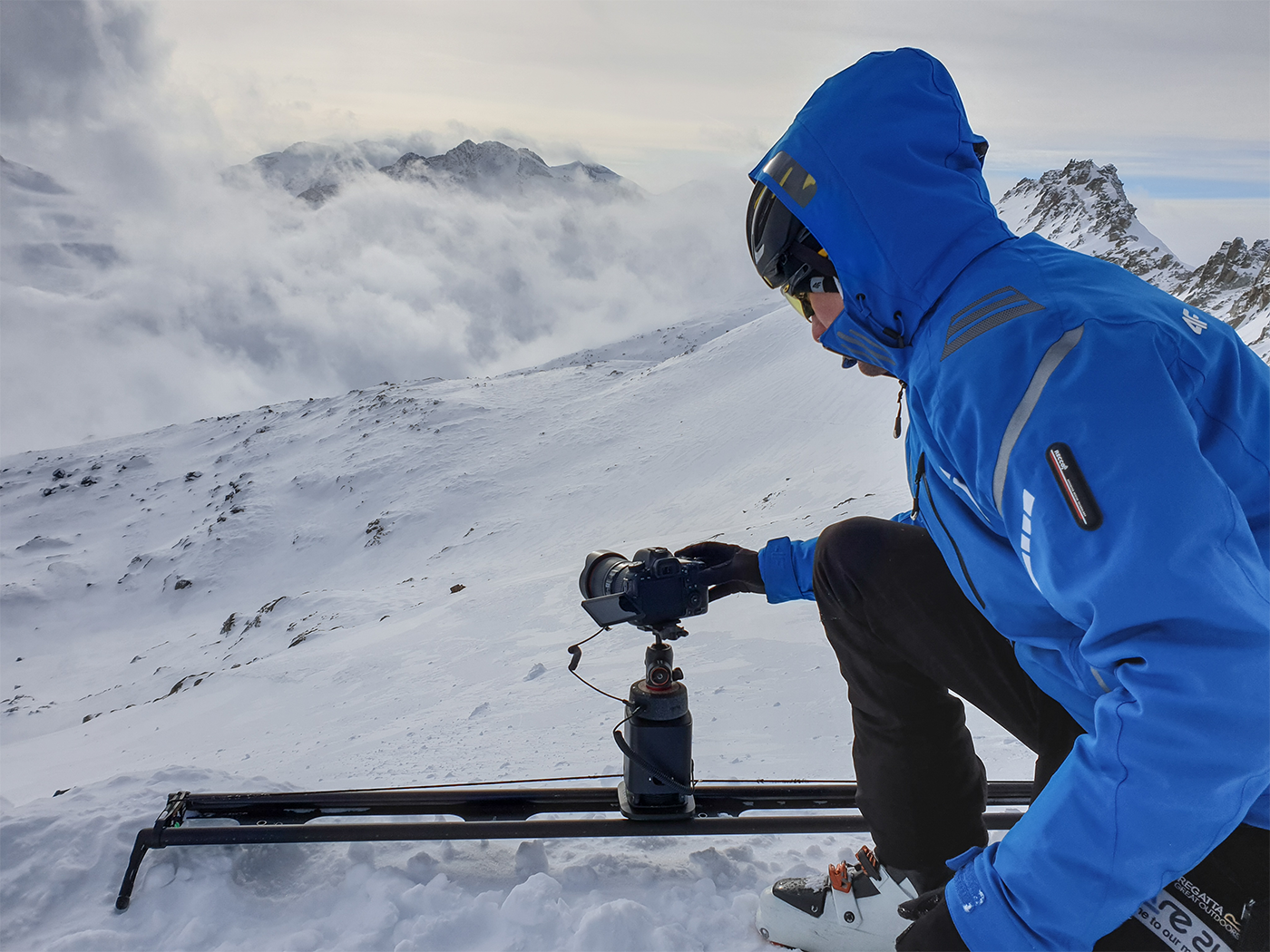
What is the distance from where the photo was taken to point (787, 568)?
223 cm

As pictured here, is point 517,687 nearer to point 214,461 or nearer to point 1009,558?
point 1009,558

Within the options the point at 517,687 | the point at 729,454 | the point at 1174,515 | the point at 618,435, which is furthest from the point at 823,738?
the point at 618,435

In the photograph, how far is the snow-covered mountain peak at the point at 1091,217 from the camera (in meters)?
37.0

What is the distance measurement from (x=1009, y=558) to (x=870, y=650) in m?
0.60

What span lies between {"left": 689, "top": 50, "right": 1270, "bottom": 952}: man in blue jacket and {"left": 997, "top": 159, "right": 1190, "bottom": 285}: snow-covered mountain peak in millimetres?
38080

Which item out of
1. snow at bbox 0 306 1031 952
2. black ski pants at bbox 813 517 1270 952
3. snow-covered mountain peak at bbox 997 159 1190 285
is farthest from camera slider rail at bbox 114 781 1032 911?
snow-covered mountain peak at bbox 997 159 1190 285

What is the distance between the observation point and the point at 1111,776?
1.07m

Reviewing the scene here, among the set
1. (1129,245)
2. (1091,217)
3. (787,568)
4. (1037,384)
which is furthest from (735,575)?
(1091,217)

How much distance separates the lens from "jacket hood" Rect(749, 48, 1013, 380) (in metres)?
1.44

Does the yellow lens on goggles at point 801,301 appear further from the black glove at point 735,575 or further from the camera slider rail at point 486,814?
the camera slider rail at point 486,814

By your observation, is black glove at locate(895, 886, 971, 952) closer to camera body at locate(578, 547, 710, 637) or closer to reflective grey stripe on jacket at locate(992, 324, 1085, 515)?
reflective grey stripe on jacket at locate(992, 324, 1085, 515)

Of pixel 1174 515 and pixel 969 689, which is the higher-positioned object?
pixel 1174 515

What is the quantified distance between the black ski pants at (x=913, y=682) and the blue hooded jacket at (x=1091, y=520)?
0.20m

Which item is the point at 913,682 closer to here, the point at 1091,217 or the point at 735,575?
the point at 735,575
